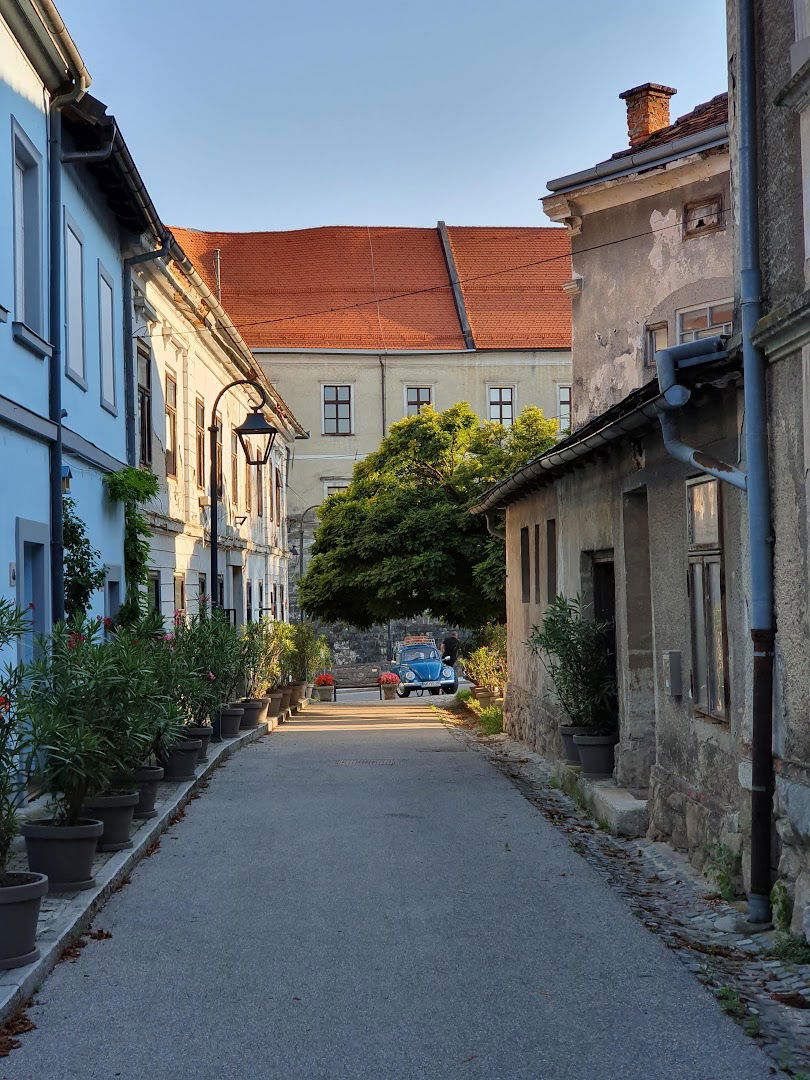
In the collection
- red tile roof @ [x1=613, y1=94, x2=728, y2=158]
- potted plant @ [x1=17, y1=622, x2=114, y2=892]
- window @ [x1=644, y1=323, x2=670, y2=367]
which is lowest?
potted plant @ [x1=17, y1=622, x2=114, y2=892]

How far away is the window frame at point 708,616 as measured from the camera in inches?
344

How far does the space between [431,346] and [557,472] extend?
35610 millimetres

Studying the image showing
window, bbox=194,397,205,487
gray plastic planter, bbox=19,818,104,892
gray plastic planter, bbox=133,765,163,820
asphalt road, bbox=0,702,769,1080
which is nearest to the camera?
asphalt road, bbox=0,702,769,1080

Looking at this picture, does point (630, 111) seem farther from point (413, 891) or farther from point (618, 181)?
point (413, 891)

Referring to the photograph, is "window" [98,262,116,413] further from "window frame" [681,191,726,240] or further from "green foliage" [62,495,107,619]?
"window frame" [681,191,726,240]

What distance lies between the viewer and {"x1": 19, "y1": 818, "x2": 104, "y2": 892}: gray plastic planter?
784 cm

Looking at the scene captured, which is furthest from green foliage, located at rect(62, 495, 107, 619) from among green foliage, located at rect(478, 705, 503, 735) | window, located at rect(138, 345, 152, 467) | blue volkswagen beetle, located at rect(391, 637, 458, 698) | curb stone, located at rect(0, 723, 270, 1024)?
blue volkswagen beetle, located at rect(391, 637, 458, 698)

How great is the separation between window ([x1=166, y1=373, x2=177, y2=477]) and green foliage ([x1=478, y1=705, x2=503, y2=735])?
6.50 metres

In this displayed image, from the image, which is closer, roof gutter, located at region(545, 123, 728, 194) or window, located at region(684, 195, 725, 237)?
roof gutter, located at region(545, 123, 728, 194)

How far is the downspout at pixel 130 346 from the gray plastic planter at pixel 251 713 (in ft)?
17.8

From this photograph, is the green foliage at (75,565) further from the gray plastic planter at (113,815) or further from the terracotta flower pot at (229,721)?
the terracotta flower pot at (229,721)

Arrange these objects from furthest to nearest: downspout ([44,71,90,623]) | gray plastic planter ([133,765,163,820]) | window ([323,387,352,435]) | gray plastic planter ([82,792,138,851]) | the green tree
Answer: window ([323,387,352,435])
the green tree
downspout ([44,71,90,623])
gray plastic planter ([133,765,163,820])
gray plastic planter ([82,792,138,851])

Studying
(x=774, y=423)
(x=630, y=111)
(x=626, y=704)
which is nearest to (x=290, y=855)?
(x=626, y=704)

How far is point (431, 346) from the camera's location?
164 ft
